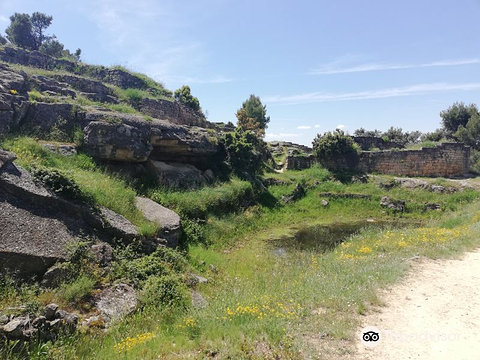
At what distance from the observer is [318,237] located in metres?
13.6

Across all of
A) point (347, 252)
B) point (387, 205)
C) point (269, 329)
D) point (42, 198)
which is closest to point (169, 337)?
point (269, 329)

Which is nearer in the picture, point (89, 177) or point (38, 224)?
point (38, 224)

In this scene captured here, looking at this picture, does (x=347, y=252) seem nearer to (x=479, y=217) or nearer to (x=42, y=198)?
(x=479, y=217)

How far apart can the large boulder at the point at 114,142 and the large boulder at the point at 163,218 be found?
2.21 metres

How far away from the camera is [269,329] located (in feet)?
14.8

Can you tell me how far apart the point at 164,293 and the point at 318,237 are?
8.81 m

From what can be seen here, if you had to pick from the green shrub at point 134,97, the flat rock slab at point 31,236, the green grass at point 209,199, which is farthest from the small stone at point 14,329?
the green shrub at point 134,97

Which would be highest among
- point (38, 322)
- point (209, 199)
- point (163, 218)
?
point (209, 199)

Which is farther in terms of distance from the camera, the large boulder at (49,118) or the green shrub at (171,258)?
the large boulder at (49,118)

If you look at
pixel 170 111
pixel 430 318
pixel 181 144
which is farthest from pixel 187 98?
pixel 430 318

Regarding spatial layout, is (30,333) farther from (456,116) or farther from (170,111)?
(456,116)

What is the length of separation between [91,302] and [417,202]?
1905cm

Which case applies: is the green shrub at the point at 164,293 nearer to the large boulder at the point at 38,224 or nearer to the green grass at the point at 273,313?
the green grass at the point at 273,313

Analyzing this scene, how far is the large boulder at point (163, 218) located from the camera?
31.0ft
